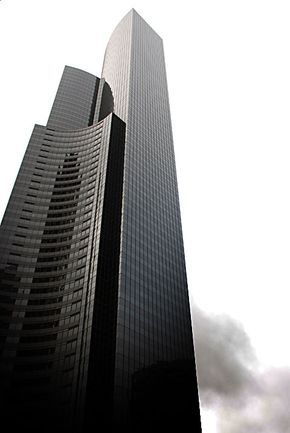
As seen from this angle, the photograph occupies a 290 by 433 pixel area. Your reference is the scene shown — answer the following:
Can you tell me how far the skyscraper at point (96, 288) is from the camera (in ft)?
280

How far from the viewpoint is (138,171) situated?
471ft

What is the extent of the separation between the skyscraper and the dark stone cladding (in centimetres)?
32

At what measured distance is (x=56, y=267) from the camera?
381 feet

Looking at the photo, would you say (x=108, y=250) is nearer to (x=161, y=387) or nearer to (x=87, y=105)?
(x=161, y=387)

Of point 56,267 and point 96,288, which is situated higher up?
point 56,267

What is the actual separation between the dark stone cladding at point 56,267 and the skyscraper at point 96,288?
32 cm

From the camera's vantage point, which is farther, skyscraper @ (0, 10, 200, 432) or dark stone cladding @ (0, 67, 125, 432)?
dark stone cladding @ (0, 67, 125, 432)

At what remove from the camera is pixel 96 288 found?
102 m

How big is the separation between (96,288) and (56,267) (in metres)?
20.7

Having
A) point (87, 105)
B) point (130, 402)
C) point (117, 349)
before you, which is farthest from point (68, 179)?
point (130, 402)

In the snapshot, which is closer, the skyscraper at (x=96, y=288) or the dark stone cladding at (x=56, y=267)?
the skyscraper at (x=96, y=288)

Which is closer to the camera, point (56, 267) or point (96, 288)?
point (96, 288)

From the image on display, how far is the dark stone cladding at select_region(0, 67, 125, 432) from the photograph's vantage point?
86.5 m

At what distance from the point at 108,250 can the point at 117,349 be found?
32339 millimetres
